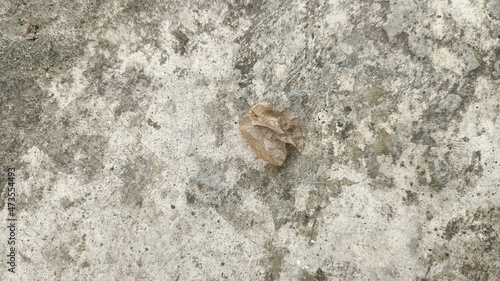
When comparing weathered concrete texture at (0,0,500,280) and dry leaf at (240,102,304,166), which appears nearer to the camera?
weathered concrete texture at (0,0,500,280)

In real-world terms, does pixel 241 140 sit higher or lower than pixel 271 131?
lower

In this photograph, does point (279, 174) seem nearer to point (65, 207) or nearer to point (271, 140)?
point (271, 140)

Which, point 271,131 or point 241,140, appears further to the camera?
point 241,140

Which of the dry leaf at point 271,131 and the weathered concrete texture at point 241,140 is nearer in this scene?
the weathered concrete texture at point 241,140
